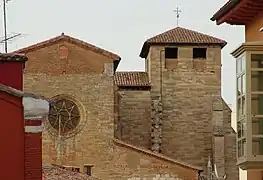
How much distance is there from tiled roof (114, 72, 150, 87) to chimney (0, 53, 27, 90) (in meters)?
33.6

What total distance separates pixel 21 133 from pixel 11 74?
2121 mm

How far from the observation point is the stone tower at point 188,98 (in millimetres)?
50500

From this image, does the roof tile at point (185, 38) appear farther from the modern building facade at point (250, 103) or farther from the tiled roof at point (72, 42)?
the modern building facade at point (250, 103)

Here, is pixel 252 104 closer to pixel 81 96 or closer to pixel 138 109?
pixel 81 96

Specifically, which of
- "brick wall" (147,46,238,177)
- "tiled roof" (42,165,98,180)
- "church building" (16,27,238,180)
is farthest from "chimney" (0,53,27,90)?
"brick wall" (147,46,238,177)

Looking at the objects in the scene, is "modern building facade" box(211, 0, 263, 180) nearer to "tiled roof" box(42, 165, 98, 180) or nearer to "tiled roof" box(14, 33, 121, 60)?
"tiled roof" box(42, 165, 98, 180)

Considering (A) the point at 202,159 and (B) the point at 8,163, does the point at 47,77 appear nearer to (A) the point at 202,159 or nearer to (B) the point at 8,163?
(A) the point at 202,159

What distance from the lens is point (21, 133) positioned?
50.8 feet

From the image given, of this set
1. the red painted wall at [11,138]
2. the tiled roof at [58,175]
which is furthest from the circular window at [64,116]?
the red painted wall at [11,138]

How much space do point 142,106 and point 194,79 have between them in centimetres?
316

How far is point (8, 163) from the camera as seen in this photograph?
15148 millimetres

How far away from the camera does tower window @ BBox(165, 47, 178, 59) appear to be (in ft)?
168

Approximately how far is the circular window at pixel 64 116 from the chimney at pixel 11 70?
26.7 metres

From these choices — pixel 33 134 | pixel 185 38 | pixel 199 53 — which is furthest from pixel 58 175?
pixel 199 53
